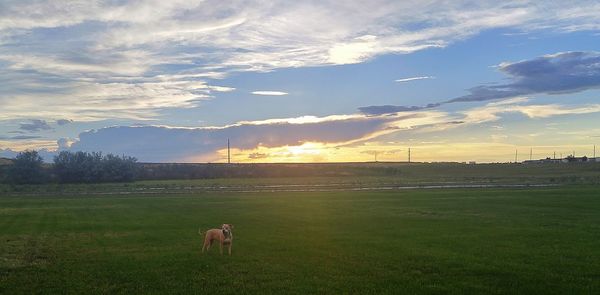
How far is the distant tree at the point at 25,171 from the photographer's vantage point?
134500 mm

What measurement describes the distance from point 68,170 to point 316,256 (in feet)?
433

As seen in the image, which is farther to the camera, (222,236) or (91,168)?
(91,168)

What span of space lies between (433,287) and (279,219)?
921 inches

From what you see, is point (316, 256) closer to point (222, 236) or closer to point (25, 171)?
point (222, 236)

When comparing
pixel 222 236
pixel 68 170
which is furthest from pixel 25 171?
pixel 222 236

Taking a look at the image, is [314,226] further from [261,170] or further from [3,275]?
[261,170]

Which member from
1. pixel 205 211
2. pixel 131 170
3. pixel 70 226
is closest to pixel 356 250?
pixel 70 226

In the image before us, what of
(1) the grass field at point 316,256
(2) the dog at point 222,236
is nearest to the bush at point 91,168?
(1) the grass field at point 316,256

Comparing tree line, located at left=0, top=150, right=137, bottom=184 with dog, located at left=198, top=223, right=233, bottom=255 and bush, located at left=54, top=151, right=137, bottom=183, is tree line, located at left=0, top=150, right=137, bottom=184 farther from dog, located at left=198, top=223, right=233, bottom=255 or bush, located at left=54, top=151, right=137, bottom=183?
dog, located at left=198, top=223, right=233, bottom=255

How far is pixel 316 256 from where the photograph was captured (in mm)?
21250

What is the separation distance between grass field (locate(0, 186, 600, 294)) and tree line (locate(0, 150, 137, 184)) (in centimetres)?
10763

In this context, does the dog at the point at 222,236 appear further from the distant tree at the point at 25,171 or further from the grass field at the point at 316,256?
the distant tree at the point at 25,171

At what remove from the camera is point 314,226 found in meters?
33.3

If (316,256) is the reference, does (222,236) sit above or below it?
above
